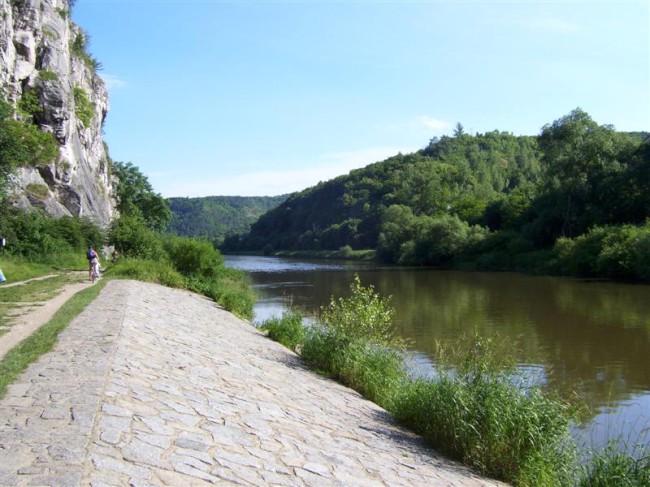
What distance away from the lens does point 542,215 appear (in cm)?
6762

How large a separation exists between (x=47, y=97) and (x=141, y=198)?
2906 centimetres

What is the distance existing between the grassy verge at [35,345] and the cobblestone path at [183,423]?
0.66 feet

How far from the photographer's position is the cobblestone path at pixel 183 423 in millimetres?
5516

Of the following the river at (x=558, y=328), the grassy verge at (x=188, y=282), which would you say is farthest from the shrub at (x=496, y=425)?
the grassy verge at (x=188, y=282)

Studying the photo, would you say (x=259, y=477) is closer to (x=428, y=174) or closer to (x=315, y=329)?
(x=315, y=329)

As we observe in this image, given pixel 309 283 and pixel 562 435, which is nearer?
pixel 562 435

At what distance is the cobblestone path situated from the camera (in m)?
5.52

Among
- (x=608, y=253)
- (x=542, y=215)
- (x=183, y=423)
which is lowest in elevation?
(x=183, y=423)

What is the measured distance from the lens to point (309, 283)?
53.2m

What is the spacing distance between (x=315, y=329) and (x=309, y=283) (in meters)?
37.9

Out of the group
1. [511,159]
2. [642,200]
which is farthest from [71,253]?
[511,159]

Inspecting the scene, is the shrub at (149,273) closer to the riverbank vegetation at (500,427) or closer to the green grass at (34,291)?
the green grass at (34,291)

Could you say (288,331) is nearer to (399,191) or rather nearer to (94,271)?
(94,271)

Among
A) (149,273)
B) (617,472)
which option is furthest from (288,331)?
(617,472)
